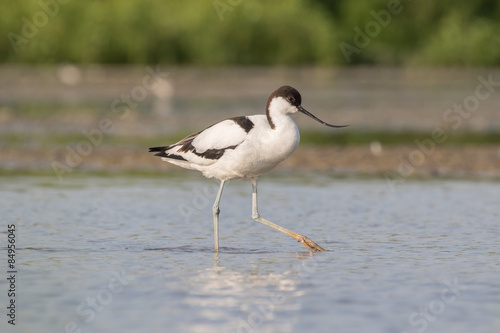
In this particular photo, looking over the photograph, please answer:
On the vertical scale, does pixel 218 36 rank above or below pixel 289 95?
above

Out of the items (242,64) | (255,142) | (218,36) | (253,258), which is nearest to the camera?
(253,258)

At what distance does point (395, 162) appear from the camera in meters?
15.0

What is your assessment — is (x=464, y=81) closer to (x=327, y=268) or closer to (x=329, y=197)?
(x=329, y=197)

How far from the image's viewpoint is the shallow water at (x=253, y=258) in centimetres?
629

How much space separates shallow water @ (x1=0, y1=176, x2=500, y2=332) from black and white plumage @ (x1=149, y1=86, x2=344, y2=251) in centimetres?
67

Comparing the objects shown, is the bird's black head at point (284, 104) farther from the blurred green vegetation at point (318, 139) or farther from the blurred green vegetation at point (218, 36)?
the blurred green vegetation at point (218, 36)

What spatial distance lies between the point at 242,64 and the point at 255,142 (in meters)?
29.3

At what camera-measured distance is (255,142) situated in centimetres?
867

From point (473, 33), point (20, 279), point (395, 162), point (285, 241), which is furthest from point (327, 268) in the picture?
point (473, 33)

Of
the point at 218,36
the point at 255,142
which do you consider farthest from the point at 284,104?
the point at 218,36

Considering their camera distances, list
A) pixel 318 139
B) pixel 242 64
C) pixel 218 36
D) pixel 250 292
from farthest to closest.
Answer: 1. pixel 242 64
2. pixel 218 36
3. pixel 318 139
4. pixel 250 292

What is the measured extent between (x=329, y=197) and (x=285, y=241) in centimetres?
264

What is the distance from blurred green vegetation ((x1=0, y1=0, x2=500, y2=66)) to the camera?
Answer: 37.1 m

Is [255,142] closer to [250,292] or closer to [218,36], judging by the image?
[250,292]
